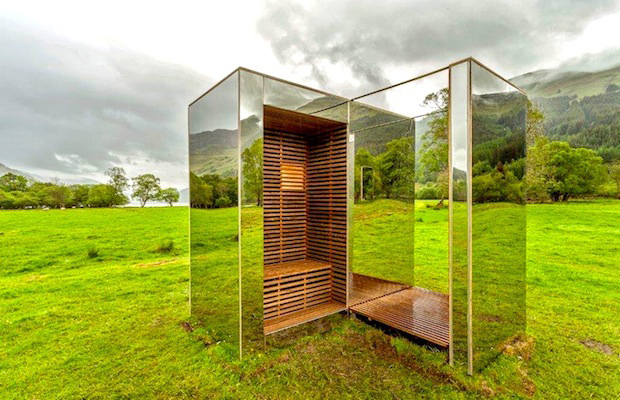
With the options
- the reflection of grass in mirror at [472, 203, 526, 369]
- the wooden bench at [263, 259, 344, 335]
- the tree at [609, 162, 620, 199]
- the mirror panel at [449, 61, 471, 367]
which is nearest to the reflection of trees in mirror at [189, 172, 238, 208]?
the wooden bench at [263, 259, 344, 335]

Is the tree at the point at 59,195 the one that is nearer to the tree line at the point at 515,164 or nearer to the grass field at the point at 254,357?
the grass field at the point at 254,357

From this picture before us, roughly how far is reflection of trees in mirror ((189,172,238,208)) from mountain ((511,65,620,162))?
14553 mm

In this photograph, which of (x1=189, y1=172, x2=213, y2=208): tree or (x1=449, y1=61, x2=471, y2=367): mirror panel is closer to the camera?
(x1=449, y1=61, x2=471, y2=367): mirror panel

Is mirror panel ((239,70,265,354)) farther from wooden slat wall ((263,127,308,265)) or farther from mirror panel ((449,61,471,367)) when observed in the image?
mirror panel ((449,61,471,367))

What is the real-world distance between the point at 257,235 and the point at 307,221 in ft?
6.74

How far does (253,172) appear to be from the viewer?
3.43m

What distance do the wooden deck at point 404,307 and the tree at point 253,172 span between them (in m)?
2.62

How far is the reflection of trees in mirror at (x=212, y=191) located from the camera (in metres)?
3.42

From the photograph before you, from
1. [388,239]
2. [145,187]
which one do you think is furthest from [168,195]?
[388,239]

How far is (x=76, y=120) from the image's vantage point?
21344 mm

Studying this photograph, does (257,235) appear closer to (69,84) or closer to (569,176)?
(569,176)

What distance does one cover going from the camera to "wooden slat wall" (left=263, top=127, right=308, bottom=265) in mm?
4938

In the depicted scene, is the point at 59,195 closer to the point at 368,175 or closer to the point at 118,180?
the point at 118,180

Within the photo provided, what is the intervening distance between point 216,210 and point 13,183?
20316mm
